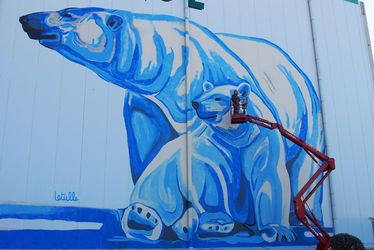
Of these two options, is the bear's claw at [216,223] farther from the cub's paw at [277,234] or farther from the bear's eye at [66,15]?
the bear's eye at [66,15]

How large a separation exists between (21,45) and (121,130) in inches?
82.0

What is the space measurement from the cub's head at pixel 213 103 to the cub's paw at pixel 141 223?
6.54 feet

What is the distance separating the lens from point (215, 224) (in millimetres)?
7113

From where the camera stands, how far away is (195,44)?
309 inches

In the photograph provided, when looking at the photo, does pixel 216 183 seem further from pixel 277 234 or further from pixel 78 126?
pixel 78 126

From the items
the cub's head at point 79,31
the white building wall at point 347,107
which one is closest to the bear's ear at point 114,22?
the cub's head at point 79,31

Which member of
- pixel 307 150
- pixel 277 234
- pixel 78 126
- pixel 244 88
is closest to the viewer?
pixel 78 126

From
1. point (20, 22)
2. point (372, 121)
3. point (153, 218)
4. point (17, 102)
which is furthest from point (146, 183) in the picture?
point (372, 121)

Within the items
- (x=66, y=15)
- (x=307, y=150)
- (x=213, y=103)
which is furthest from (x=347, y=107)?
(x=66, y=15)

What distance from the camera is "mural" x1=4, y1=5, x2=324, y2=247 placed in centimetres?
672

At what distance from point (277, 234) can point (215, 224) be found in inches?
51.8

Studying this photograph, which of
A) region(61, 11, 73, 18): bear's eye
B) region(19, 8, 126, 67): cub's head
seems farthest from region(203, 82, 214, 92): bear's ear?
region(61, 11, 73, 18): bear's eye

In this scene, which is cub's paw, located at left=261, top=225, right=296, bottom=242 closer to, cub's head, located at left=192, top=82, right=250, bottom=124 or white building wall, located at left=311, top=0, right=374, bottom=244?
white building wall, located at left=311, top=0, right=374, bottom=244
